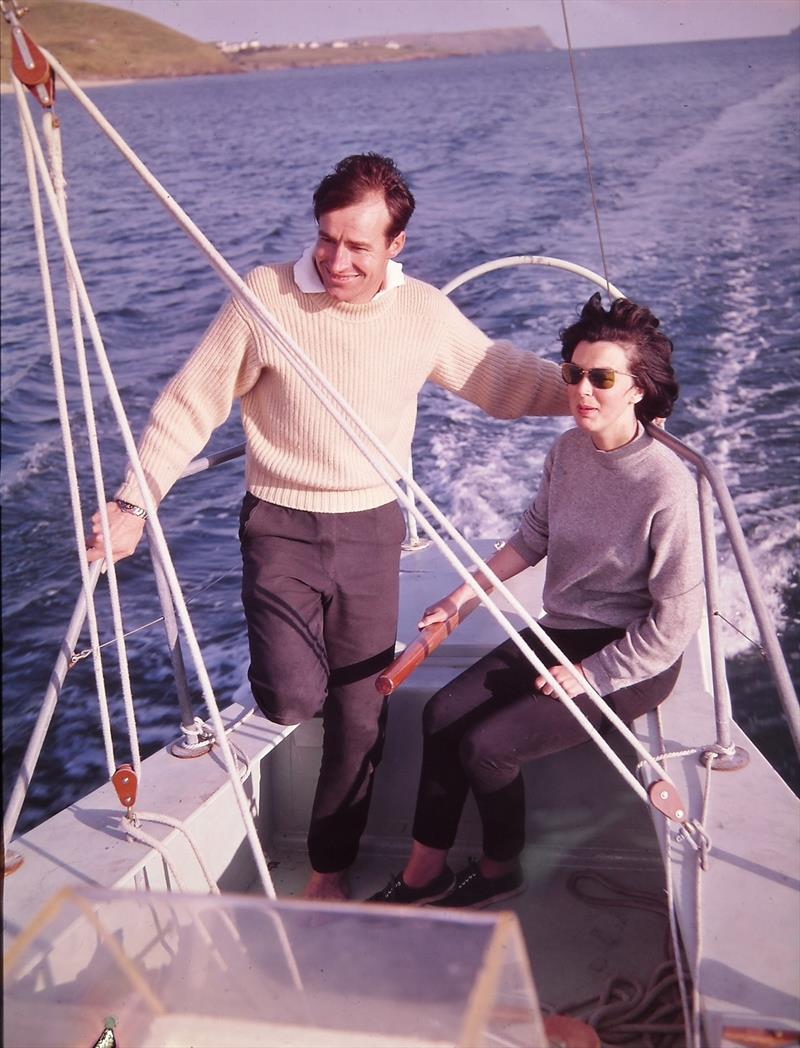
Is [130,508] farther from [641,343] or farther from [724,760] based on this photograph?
[724,760]

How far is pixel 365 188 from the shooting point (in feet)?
6.17

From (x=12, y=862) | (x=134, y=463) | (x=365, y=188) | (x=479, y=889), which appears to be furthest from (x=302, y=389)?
(x=479, y=889)

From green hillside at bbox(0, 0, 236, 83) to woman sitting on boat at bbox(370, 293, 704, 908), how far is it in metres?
1.08

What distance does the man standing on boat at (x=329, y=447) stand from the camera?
1.95 metres

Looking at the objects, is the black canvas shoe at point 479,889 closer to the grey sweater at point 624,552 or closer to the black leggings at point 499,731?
the black leggings at point 499,731

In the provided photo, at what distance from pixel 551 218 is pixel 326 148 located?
8.18 meters

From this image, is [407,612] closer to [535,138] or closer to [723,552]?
[723,552]

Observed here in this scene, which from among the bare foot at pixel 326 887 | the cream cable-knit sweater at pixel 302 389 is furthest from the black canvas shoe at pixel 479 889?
the cream cable-knit sweater at pixel 302 389

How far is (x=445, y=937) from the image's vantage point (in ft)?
3.10

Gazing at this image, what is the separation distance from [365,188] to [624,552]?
781mm

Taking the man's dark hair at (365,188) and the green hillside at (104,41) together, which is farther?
the green hillside at (104,41)

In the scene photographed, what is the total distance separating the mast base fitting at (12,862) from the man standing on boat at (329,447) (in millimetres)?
531

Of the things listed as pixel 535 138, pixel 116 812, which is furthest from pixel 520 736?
pixel 535 138

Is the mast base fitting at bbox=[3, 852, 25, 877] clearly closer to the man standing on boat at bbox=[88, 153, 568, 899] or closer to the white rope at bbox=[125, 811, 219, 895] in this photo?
the white rope at bbox=[125, 811, 219, 895]
